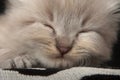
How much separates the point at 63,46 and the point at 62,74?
16cm

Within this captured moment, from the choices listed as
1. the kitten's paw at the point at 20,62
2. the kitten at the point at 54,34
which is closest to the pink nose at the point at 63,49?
the kitten at the point at 54,34

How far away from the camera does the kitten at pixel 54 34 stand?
0.79 metres

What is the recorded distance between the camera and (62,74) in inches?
24.7

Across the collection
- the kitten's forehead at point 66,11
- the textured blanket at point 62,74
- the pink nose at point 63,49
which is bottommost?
the textured blanket at point 62,74

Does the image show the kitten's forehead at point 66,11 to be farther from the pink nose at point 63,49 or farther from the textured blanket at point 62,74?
the textured blanket at point 62,74

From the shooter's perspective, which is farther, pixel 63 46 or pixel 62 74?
pixel 63 46

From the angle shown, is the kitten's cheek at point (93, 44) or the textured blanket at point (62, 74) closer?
the textured blanket at point (62, 74)

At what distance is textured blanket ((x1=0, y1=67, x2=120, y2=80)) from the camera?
1.99 ft

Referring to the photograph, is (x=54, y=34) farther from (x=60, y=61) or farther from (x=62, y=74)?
(x=62, y=74)

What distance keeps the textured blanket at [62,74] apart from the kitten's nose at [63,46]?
0.12 meters

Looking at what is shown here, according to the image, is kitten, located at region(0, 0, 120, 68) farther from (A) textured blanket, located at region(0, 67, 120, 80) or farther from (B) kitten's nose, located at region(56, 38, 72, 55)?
(A) textured blanket, located at region(0, 67, 120, 80)

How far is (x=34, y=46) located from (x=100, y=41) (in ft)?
0.66

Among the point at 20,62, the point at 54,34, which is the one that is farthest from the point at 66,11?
the point at 20,62

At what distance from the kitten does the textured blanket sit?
0.13 m
